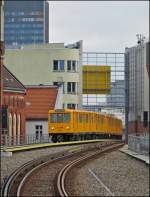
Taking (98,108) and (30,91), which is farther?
(98,108)

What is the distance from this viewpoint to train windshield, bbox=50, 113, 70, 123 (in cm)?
4744

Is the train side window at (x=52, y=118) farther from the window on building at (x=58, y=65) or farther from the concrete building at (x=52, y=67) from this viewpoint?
the window on building at (x=58, y=65)

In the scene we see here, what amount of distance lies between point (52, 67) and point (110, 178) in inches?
2381

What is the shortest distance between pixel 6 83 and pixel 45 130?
10.9 m

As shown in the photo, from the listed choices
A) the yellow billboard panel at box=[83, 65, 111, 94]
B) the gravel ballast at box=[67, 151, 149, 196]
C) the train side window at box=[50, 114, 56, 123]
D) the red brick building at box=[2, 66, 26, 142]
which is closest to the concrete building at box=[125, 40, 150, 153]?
the yellow billboard panel at box=[83, 65, 111, 94]

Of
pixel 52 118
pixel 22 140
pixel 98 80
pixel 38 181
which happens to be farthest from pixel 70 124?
pixel 98 80

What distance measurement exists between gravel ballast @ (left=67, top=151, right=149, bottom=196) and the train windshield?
59.8ft

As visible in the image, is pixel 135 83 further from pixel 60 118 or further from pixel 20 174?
pixel 20 174

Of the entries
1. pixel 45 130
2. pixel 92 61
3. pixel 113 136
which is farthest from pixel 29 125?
pixel 92 61

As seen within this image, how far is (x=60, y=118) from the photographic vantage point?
1886 inches

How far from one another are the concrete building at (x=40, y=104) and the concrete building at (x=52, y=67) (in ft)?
19.2

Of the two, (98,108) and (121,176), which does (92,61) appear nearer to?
(98,108)

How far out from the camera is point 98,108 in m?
82.6

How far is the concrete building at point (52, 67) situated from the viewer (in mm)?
80500
